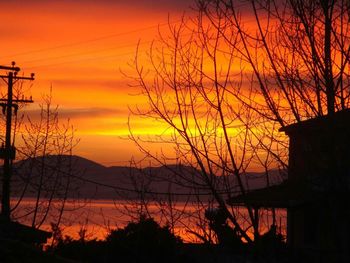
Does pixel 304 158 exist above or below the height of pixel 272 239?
above

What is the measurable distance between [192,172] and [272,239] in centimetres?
146

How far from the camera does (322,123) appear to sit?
8.43 metres

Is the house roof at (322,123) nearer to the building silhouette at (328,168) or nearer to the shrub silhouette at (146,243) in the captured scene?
the building silhouette at (328,168)

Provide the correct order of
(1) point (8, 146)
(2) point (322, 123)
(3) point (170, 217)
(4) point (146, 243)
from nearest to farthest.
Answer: (2) point (322, 123) → (3) point (170, 217) → (4) point (146, 243) → (1) point (8, 146)

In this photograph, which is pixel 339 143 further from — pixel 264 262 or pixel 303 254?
pixel 303 254

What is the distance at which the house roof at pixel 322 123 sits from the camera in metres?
8.27

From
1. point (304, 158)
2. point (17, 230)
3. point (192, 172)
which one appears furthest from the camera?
point (17, 230)

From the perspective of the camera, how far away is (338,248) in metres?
8.09

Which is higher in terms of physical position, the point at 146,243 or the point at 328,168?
the point at 328,168

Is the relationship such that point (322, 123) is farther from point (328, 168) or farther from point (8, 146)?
point (8, 146)

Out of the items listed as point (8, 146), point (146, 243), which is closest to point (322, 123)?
point (146, 243)

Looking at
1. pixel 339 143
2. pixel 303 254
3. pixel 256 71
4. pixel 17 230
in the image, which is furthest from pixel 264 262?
pixel 17 230

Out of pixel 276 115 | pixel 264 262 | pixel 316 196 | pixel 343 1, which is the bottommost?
pixel 264 262

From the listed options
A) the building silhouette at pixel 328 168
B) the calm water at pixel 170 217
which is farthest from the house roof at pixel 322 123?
the calm water at pixel 170 217
